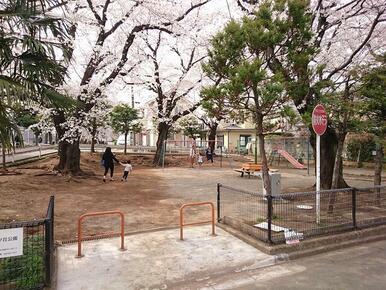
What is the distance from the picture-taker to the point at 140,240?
6.53 metres

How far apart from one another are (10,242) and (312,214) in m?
5.86

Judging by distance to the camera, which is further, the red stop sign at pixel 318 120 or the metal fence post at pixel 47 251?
the red stop sign at pixel 318 120

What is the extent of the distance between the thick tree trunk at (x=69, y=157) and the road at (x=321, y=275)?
40.0 feet

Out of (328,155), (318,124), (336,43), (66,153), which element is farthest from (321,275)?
(66,153)

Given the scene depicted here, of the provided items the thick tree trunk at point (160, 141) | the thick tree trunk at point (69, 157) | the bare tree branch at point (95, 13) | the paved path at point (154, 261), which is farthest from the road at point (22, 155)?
the paved path at point (154, 261)

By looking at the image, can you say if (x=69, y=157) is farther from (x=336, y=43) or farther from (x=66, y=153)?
(x=336, y=43)

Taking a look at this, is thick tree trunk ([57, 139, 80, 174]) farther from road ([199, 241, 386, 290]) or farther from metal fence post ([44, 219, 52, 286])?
road ([199, 241, 386, 290])

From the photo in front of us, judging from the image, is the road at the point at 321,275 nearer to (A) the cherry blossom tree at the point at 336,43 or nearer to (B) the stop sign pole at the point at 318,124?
(B) the stop sign pole at the point at 318,124

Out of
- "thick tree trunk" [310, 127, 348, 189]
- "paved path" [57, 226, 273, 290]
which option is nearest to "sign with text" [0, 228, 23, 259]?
"paved path" [57, 226, 273, 290]

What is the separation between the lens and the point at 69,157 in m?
15.8

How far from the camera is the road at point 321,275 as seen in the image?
4.79 m

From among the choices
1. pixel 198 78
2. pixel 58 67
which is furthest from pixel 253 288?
pixel 198 78

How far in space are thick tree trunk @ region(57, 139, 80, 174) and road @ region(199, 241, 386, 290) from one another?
12.2 meters

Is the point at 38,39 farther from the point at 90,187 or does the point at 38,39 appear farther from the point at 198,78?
the point at 198,78
